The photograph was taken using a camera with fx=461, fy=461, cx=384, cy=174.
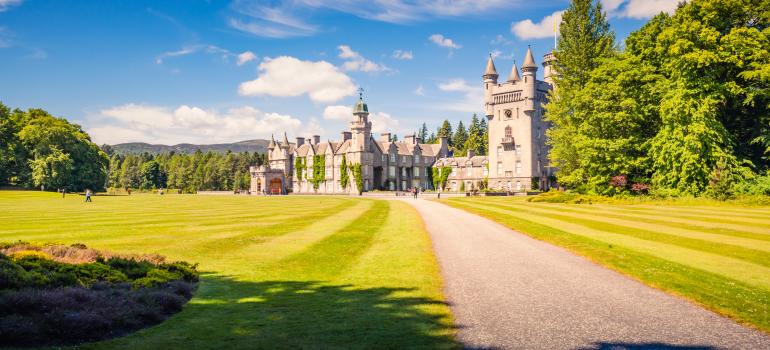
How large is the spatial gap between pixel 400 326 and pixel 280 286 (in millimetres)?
3603

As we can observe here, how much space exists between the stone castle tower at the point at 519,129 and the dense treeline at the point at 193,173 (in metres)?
75.5

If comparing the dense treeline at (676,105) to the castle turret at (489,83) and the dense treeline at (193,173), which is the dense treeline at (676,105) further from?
the dense treeline at (193,173)

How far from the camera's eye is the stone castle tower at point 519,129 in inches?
3174

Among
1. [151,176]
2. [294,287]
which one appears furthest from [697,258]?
[151,176]

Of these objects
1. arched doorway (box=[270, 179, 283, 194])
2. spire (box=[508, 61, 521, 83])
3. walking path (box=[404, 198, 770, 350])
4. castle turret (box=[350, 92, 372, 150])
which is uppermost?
spire (box=[508, 61, 521, 83])

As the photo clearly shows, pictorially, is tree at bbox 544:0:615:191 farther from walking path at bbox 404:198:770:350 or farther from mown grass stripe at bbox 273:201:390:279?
walking path at bbox 404:198:770:350

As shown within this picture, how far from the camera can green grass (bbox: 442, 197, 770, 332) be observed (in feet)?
28.6

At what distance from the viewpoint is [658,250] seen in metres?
14.1

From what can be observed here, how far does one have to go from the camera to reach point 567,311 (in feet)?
26.0

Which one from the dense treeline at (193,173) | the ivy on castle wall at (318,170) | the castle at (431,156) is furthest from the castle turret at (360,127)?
the dense treeline at (193,173)

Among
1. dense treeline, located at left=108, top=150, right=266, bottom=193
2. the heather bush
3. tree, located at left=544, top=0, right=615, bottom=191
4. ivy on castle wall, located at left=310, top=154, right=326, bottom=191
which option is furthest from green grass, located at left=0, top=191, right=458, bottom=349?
dense treeline, located at left=108, top=150, right=266, bottom=193

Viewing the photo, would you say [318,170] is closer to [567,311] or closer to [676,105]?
[676,105]

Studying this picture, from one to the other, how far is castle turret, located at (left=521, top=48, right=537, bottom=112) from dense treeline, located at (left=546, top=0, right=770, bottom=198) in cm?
3140

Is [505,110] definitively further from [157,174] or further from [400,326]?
[157,174]
